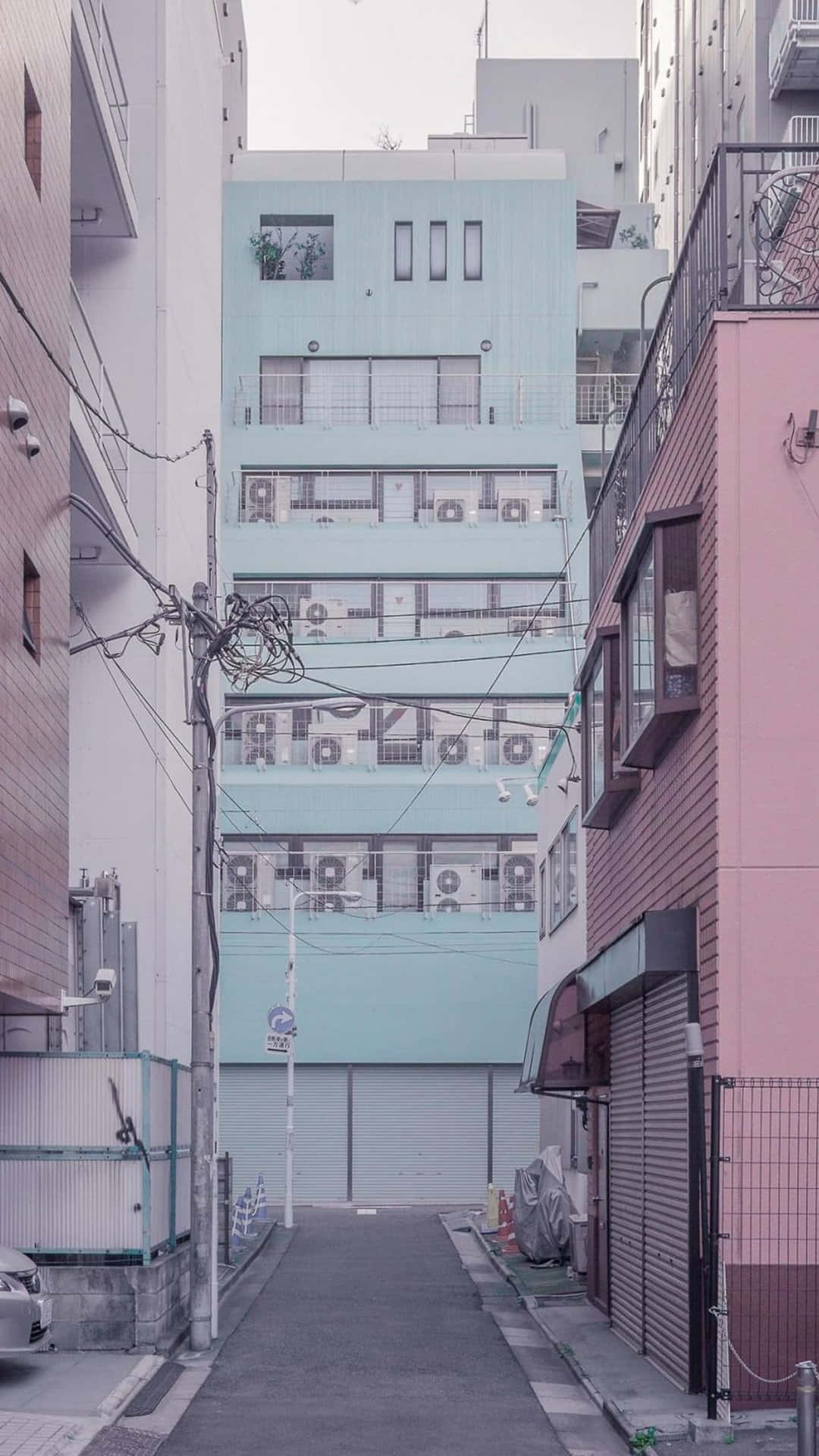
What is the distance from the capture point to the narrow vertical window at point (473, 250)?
50.6 m

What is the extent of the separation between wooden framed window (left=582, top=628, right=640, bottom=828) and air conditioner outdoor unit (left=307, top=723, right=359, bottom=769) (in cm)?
2702

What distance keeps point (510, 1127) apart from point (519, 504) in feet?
51.1

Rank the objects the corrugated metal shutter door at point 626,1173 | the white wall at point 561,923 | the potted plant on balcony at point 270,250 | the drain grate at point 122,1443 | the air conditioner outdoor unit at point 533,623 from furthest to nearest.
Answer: the potted plant on balcony at point 270,250 → the air conditioner outdoor unit at point 533,623 → the white wall at point 561,923 → the corrugated metal shutter door at point 626,1173 → the drain grate at point 122,1443

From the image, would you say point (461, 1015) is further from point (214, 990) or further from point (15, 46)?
point (15, 46)

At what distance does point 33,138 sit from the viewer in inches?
673

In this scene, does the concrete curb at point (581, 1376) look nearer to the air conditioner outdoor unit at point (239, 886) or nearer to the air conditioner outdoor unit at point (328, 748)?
the air conditioner outdoor unit at point (239, 886)

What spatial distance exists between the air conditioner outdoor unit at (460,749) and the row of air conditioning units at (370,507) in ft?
18.1

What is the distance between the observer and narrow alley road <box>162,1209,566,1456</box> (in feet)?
41.1

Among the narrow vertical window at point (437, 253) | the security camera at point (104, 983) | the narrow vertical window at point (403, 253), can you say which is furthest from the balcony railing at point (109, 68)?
the narrow vertical window at point (437, 253)

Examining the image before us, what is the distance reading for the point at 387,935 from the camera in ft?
151

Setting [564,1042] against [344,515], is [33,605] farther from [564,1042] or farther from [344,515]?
[344,515]

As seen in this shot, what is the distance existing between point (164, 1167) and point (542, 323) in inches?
1376

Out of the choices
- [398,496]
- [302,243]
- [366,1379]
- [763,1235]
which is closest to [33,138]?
[366,1379]

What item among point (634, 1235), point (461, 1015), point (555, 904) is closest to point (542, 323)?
point (461, 1015)
